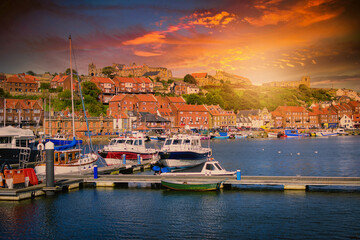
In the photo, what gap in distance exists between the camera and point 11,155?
148 ft

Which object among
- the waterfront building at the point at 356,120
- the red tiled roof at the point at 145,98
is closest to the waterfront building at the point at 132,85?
the red tiled roof at the point at 145,98

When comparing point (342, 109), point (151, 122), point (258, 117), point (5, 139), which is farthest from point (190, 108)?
point (5, 139)

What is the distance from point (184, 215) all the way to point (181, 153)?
17.7m

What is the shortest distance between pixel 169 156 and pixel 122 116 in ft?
256

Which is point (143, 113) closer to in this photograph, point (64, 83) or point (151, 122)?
point (151, 122)

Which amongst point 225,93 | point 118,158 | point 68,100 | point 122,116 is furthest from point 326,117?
point 118,158

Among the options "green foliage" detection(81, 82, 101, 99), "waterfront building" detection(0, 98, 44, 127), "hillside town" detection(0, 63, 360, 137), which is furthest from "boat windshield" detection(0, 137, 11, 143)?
"green foliage" detection(81, 82, 101, 99)

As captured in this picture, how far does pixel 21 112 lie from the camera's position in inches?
4289

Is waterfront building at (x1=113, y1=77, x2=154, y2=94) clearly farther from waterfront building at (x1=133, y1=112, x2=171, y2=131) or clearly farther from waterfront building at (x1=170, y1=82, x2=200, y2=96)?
waterfront building at (x1=133, y1=112, x2=171, y2=131)

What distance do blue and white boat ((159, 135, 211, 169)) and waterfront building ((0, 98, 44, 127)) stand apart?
7321 cm

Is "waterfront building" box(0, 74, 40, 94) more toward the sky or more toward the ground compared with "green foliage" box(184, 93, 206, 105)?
more toward the sky

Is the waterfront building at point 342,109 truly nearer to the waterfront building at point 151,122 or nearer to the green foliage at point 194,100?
the green foliage at point 194,100

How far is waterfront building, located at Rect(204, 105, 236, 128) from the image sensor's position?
503ft

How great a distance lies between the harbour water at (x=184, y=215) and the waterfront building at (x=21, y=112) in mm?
83483
